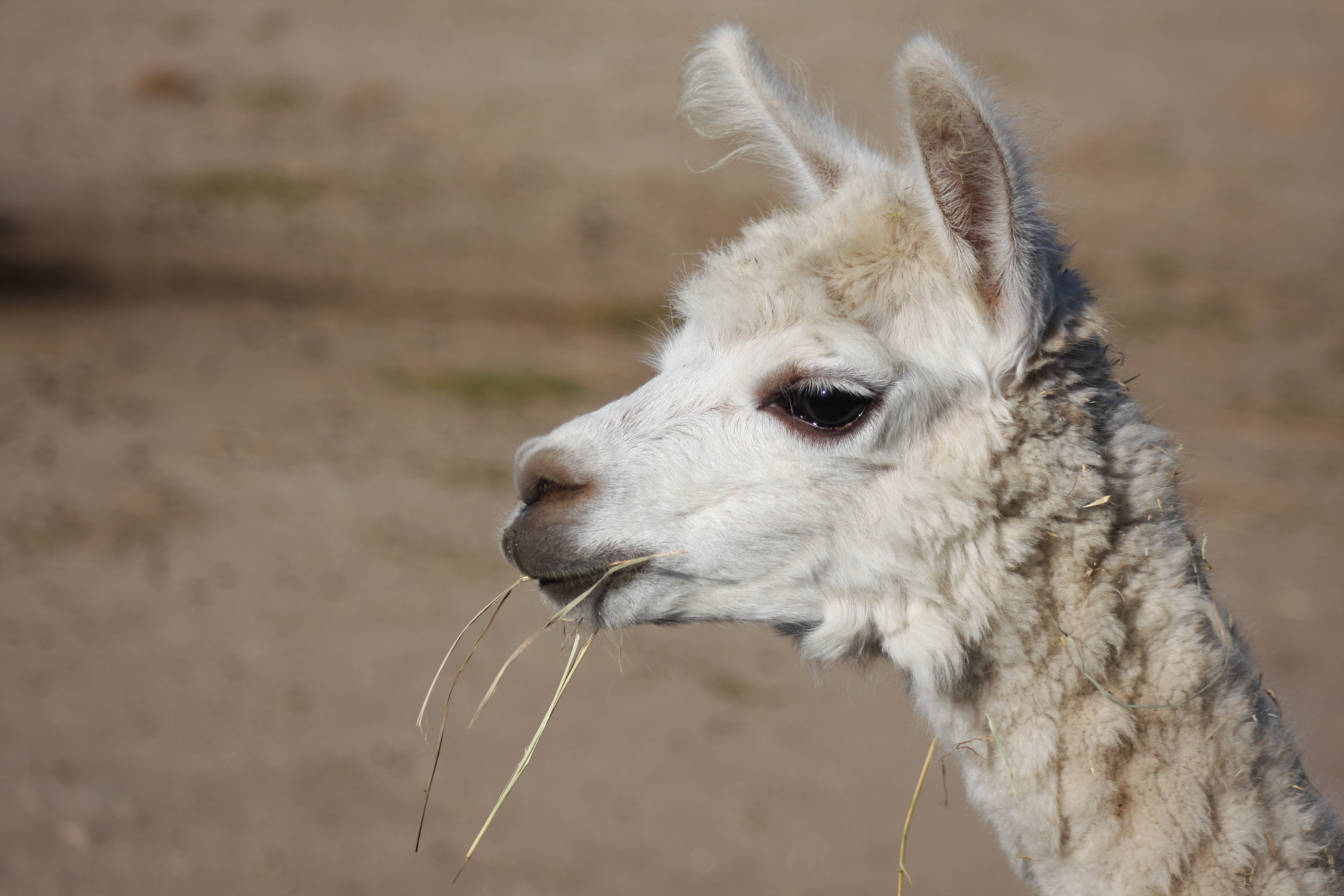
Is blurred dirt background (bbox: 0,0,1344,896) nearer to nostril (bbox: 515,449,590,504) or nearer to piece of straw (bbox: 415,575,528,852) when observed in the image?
piece of straw (bbox: 415,575,528,852)

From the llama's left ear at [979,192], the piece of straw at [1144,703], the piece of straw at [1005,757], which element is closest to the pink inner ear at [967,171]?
Answer: the llama's left ear at [979,192]

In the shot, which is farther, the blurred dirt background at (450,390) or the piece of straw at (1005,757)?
the blurred dirt background at (450,390)

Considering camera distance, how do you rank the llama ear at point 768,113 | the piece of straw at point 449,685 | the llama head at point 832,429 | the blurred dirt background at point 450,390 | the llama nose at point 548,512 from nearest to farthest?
the llama head at point 832,429 → the llama nose at point 548,512 → the piece of straw at point 449,685 → the llama ear at point 768,113 → the blurred dirt background at point 450,390

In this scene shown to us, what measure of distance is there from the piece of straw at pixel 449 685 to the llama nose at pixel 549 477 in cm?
16

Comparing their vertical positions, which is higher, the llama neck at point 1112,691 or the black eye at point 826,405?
the black eye at point 826,405

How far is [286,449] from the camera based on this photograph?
651 centimetres

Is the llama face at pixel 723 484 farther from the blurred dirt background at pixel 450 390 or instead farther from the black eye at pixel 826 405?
the blurred dirt background at pixel 450 390

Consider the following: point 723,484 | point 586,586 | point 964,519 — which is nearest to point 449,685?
point 586,586

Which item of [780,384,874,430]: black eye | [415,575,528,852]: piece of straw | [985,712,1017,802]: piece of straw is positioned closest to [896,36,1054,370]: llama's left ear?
[780,384,874,430]: black eye

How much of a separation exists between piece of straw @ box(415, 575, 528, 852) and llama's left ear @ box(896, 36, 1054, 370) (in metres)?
0.95

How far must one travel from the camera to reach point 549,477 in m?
1.96

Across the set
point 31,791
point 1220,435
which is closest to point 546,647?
point 31,791

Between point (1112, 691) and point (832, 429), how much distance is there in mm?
619

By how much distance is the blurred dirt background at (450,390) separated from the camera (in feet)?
13.5
